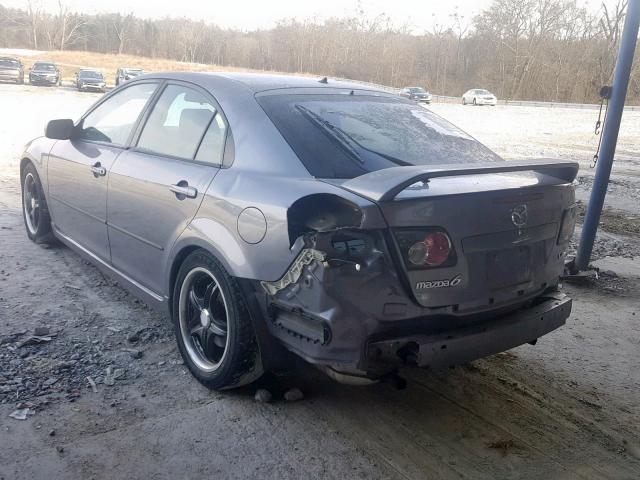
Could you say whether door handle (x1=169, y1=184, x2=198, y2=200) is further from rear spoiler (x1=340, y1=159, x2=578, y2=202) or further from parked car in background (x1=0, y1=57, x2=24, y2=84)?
parked car in background (x1=0, y1=57, x2=24, y2=84)

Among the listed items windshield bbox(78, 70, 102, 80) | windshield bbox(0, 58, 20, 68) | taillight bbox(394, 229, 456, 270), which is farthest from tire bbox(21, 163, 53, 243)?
windshield bbox(0, 58, 20, 68)

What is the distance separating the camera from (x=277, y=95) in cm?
339

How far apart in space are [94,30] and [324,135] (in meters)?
96.1

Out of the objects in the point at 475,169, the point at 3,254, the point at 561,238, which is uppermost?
the point at 475,169

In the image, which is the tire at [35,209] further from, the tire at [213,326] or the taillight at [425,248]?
the taillight at [425,248]

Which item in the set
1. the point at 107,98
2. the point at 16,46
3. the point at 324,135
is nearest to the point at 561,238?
the point at 324,135

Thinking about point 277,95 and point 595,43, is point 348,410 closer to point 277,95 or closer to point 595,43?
point 277,95

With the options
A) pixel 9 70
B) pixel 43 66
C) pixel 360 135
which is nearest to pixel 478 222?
pixel 360 135

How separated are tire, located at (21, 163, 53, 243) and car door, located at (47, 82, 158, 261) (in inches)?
14.2

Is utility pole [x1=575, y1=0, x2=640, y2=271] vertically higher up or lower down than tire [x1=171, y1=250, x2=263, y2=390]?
higher up

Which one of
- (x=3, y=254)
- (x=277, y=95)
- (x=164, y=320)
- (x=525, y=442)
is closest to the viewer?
(x=525, y=442)

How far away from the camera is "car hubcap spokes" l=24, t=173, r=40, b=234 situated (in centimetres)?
554

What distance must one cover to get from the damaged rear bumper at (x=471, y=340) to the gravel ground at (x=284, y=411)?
49 cm

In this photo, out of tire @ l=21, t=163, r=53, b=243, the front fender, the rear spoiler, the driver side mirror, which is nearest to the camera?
the rear spoiler
